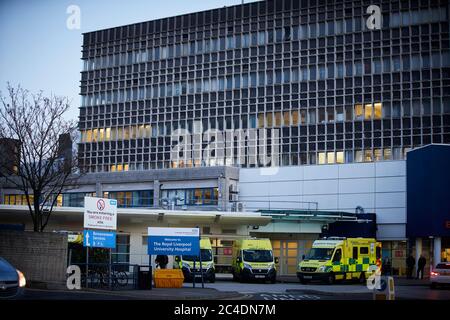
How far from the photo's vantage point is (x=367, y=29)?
78.8 metres

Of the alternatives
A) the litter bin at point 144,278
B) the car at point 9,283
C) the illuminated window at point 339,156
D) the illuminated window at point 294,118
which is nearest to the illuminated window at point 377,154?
the illuminated window at point 339,156

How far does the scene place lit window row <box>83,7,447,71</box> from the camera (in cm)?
7688

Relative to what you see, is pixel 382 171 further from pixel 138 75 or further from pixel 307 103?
pixel 138 75

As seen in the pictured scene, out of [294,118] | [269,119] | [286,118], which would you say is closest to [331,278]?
[294,118]

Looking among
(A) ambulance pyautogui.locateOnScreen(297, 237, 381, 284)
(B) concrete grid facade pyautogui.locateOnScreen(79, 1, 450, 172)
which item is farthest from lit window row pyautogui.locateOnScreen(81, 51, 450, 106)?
(A) ambulance pyautogui.locateOnScreen(297, 237, 381, 284)

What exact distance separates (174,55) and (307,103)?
1823cm

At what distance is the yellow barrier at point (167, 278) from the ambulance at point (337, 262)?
11.4 metres

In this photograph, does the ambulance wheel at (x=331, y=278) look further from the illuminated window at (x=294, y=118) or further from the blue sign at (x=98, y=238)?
the illuminated window at (x=294, y=118)

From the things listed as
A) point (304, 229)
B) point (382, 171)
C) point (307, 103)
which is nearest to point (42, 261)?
point (304, 229)

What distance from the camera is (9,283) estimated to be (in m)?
17.1

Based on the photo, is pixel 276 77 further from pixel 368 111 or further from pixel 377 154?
pixel 377 154

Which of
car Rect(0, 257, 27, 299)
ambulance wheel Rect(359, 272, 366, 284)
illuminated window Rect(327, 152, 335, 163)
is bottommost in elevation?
ambulance wheel Rect(359, 272, 366, 284)

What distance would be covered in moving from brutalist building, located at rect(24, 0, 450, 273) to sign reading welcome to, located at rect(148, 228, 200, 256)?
31.5 meters

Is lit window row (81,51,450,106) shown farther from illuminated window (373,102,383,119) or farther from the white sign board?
the white sign board
